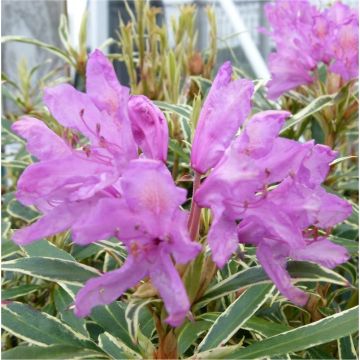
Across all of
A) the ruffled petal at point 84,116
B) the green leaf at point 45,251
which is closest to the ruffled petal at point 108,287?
the ruffled petal at point 84,116

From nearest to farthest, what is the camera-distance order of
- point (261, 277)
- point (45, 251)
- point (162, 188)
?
1. point (162, 188)
2. point (261, 277)
3. point (45, 251)

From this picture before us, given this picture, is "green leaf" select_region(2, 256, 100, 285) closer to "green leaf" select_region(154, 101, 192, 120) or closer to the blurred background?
"green leaf" select_region(154, 101, 192, 120)

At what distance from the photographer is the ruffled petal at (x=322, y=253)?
21.2 inches

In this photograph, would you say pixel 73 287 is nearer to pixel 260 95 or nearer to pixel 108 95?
pixel 108 95

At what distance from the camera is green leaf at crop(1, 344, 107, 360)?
61cm

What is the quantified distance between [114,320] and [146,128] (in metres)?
0.26

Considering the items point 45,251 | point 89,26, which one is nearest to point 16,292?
point 45,251

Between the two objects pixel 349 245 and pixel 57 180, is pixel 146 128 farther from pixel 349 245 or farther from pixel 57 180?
pixel 349 245

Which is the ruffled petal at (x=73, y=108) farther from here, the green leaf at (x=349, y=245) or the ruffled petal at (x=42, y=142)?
the green leaf at (x=349, y=245)

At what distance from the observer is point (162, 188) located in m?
0.44

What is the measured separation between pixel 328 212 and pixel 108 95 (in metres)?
0.22

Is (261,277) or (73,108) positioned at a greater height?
(73,108)

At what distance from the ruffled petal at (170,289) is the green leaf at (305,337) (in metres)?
0.13

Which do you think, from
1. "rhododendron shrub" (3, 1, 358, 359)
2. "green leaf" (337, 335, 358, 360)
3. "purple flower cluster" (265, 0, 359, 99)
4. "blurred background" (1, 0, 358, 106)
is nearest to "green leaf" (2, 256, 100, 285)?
"rhododendron shrub" (3, 1, 358, 359)
